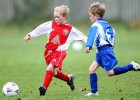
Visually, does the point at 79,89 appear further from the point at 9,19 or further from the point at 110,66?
the point at 9,19

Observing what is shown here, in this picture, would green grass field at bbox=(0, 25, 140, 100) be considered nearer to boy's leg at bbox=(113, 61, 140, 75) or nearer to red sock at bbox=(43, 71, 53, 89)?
red sock at bbox=(43, 71, 53, 89)

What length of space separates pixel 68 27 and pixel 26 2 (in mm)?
35969

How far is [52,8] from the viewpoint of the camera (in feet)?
155

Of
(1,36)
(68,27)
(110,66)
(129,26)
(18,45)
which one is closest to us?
(110,66)

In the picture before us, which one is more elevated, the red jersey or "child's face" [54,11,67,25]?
"child's face" [54,11,67,25]

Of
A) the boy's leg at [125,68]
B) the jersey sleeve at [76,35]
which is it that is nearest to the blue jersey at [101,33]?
the boy's leg at [125,68]

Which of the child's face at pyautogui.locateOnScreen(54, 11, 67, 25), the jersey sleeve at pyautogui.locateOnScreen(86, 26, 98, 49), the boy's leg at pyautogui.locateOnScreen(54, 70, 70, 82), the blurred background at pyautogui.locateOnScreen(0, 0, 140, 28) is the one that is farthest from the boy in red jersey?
the blurred background at pyautogui.locateOnScreen(0, 0, 140, 28)

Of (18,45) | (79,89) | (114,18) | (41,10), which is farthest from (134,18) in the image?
(79,89)

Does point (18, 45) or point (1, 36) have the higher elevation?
point (1, 36)

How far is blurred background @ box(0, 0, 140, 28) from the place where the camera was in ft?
152

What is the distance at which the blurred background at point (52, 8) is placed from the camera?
4619 centimetres

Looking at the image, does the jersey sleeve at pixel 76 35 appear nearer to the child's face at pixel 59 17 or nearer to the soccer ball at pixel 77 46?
the child's face at pixel 59 17

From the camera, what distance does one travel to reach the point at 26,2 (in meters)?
48.0

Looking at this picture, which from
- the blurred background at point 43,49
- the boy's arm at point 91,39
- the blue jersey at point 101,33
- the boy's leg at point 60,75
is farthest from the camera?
the blurred background at point 43,49
